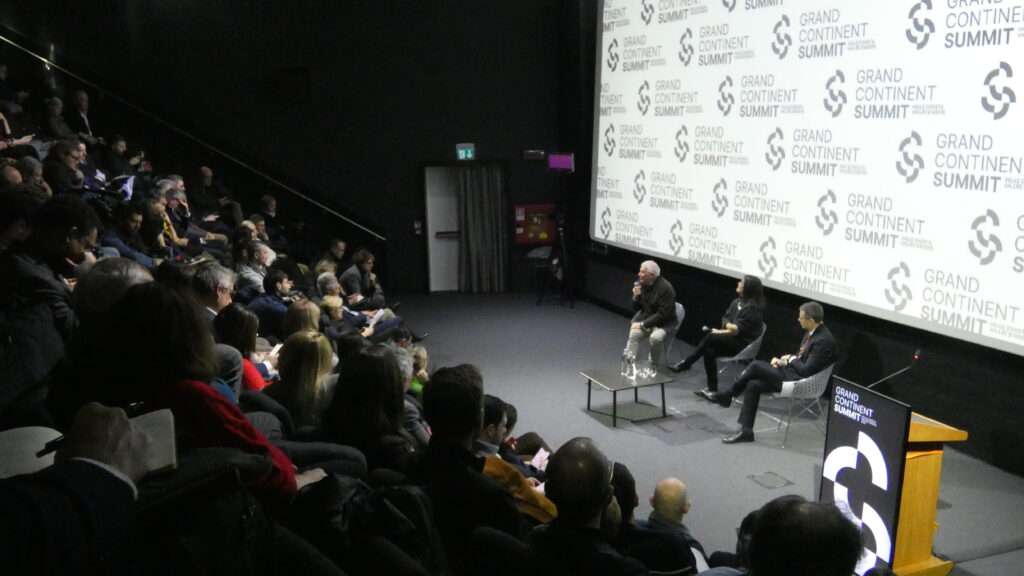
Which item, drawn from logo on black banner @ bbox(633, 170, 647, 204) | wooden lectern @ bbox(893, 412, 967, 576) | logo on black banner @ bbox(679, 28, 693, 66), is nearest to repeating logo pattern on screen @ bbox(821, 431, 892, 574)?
wooden lectern @ bbox(893, 412, 967, 576)

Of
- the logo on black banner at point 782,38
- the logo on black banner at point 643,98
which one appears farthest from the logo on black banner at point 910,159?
the logo on black banner at point 643,98

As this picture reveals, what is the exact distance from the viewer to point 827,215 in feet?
20.9

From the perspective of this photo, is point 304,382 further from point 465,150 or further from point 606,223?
point 465,150

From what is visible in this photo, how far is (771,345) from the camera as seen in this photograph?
760 centimetres

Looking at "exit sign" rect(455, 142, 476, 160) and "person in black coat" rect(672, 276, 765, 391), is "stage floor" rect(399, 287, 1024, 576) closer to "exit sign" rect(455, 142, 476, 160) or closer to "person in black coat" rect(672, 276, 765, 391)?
"person in black coat" rect(672, 276, 765, 391)

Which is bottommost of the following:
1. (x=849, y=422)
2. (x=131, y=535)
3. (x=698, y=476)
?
(x=698, y=476)

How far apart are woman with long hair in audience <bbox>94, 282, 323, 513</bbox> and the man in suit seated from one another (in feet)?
15.7

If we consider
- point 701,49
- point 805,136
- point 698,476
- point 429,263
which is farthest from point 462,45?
point 698,476

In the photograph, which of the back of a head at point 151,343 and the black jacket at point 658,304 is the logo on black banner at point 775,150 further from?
the back of a head at point 151,343

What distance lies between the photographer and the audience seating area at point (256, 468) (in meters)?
1.24

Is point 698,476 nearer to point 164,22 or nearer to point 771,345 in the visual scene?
point 771,345

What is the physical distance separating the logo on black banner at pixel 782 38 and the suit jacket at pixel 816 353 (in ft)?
7.16

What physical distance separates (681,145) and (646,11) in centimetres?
145

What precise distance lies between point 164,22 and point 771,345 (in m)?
8.15
